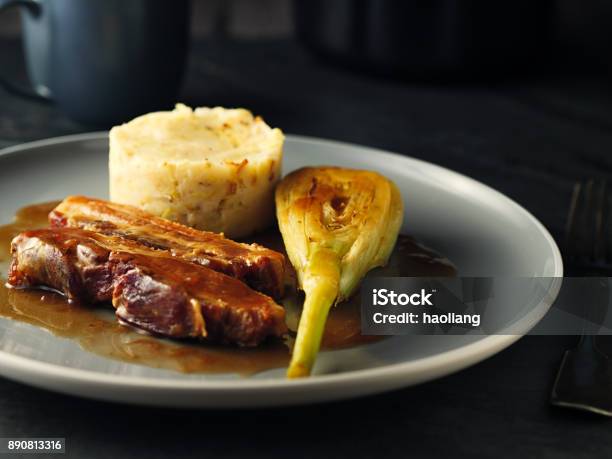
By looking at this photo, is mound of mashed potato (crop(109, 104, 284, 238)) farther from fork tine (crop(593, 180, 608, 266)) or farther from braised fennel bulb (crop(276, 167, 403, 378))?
fork tine (crop(593, 180, 608, 266))

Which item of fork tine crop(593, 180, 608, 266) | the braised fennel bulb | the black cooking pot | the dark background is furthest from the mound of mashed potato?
the black cooking pot

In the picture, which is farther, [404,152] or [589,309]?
[404,152]

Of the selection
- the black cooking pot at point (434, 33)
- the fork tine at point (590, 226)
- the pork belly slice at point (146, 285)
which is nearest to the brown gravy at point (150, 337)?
the pork belly slice at point (146, 285)

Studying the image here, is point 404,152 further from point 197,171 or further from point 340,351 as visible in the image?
point 340,351

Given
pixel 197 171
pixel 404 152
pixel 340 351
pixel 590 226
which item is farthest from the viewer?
pixel 404 152

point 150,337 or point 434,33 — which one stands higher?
point 434,33

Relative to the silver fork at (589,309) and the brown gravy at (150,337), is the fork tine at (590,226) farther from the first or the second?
the brown gravy at (150,337)

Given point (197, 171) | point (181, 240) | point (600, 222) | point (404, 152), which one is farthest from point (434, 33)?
point (181, 240)
